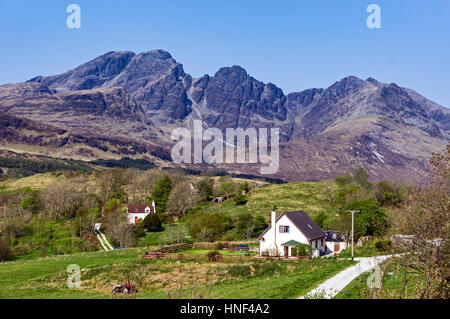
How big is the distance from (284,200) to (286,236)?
49876 mm

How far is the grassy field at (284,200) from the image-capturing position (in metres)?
90.8

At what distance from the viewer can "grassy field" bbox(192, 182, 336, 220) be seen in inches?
3575

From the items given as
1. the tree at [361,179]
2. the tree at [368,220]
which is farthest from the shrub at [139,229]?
the tree at [361,179]

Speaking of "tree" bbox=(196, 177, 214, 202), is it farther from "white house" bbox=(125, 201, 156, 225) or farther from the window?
the window

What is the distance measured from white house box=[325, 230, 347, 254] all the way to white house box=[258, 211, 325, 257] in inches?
155

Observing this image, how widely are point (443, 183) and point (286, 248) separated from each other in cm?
3691

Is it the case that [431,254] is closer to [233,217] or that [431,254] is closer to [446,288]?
[446,288]

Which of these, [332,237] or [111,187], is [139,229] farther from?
[332,237]

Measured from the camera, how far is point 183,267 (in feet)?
134

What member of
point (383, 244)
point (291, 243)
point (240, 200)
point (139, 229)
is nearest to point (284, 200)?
point (240, 200)

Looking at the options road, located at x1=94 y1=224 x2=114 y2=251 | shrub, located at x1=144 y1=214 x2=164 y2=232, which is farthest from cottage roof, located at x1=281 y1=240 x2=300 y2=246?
shrub, located at x1=144 y1=214 x2=164 y2=232

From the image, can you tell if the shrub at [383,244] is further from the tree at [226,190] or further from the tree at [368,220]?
the tree at [226,190]

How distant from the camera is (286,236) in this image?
51594 mm
